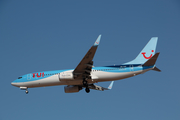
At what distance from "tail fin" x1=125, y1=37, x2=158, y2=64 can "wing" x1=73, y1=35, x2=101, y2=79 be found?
672 cm

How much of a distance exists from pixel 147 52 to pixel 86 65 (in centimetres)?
965

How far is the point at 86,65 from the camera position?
30.3 meters

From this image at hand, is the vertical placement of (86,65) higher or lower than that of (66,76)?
higher

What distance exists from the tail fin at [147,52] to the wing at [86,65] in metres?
6.72

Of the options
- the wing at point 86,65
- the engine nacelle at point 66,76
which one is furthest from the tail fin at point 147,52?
the engine nacelle at point 66,76

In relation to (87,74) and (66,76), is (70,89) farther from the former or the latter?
(87,74)

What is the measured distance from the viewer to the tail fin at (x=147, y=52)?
1328 inches

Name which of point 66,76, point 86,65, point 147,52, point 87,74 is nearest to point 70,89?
point 66,76

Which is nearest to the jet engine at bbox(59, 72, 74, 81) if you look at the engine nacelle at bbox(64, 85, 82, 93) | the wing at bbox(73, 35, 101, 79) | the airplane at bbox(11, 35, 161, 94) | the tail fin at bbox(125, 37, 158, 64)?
the airplane at bbox(11, 35, 161, 94)

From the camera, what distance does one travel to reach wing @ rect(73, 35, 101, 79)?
1090 inches

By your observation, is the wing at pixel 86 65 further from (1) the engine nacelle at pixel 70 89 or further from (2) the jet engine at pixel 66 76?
(1) the engine nacelle at pixel 70 89

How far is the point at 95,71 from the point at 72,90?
19.8ft

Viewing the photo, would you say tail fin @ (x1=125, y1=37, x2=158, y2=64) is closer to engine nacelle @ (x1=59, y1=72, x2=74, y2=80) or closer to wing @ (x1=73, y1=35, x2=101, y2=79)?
wing @ (x1=73, y1=35, x2=101, y2=79)

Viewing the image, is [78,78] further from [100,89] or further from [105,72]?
[100,89]
